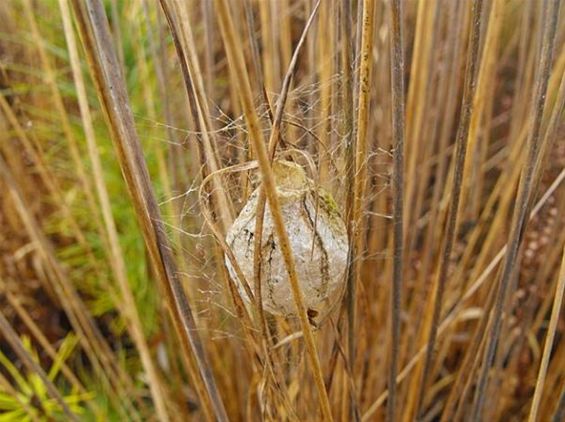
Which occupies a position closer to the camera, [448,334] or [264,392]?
[264,392]

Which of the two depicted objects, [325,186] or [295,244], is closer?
[295,244]

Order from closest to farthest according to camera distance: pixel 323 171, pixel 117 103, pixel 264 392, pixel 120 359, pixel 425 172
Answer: pixel 117 103 < pixel 264 392 < pixel 323 171 < pixel 425 172 < pixel 120 359

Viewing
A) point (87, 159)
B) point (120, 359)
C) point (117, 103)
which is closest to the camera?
point (117, 103)

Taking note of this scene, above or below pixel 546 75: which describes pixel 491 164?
below

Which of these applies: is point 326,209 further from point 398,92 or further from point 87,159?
point 87,159

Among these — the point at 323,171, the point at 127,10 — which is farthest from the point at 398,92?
the point at 127,10

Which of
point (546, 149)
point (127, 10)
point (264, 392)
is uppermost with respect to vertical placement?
point (127, 10)
